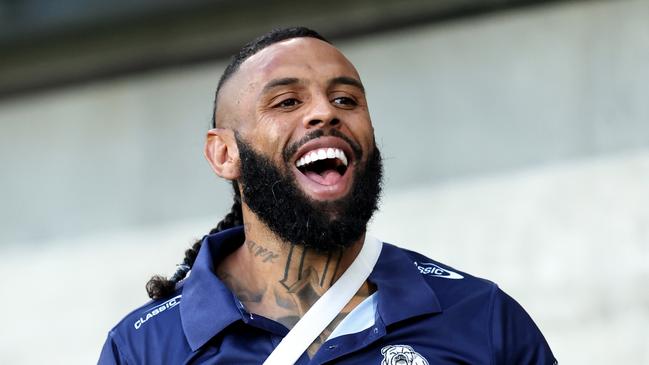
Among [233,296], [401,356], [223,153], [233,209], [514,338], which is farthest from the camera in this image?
[233,209]

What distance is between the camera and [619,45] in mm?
5766

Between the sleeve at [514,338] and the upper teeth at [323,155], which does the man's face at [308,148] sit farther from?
the sleeve at [514,338]

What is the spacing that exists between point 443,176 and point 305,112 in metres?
2.75

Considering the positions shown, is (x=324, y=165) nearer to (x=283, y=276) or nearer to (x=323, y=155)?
(x=323, y=155)

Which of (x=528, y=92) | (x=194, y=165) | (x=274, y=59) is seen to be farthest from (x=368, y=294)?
(x=194, y=165)

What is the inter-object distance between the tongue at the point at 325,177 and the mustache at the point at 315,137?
61mm

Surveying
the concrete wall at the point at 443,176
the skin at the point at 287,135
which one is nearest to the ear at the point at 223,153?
the skin at the point at 287,135

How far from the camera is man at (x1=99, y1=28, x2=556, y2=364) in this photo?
10.5 ft

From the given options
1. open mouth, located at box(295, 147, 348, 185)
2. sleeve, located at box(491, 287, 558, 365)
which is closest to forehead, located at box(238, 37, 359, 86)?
open mouth, located at box(295, 147, 348, 185)

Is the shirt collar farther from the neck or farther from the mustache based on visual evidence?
the mustache

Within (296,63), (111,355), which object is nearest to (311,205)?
(296,63)

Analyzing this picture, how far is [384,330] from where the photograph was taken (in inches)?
125

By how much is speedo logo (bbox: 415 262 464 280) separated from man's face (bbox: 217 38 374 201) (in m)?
0.31

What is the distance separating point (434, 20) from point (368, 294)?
10.1 ft
